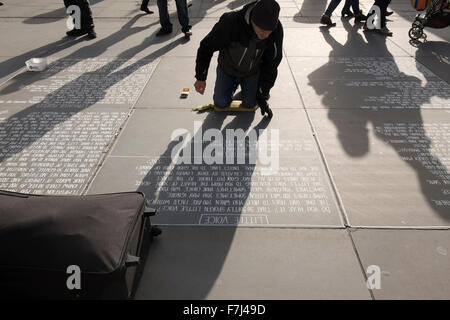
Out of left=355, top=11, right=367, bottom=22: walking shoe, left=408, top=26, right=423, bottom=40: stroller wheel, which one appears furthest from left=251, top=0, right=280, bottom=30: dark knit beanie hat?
left=355, top=11, right=367, bottom=22: walking shoe

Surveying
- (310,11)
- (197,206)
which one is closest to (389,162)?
(197,206)

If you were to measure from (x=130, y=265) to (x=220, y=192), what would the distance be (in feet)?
4.34

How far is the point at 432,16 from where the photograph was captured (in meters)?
6.63

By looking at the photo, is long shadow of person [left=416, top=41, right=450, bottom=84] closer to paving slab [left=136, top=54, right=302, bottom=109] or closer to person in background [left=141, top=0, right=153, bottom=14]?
paving slab [left=136, top=54, right=302, bottom=109]

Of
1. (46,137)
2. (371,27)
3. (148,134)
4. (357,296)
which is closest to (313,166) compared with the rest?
(357,296)

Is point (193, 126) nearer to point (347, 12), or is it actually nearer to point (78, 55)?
point (78, 55)

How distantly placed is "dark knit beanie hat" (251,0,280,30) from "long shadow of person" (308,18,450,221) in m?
1.77

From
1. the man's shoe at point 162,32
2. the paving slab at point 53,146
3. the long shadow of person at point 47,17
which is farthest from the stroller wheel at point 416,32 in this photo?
the long shadow of person at point 47,17

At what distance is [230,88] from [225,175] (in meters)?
1.62

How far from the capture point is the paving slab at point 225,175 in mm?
2881

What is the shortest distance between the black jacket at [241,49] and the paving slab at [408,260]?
2288mm

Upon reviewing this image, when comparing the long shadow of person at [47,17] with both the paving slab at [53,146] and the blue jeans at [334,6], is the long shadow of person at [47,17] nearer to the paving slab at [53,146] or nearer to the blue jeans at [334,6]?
the paving slab at [53,146]

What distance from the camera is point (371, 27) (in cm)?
761

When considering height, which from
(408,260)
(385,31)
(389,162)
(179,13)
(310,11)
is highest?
(179,13)
